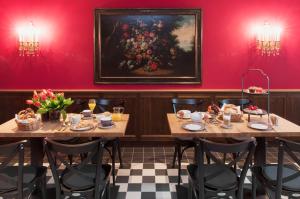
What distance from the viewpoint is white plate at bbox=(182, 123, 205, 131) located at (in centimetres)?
293

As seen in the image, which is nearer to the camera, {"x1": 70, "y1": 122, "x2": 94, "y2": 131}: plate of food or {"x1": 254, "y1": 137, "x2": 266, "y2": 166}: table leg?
{"x1": 70, "y1": 122, "x2": 94, "y2": 131}: plate of food

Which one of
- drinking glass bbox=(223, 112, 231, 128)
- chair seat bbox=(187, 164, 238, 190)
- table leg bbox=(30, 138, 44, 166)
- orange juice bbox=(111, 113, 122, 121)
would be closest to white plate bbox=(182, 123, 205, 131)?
drinking glass bbox=(223, 112, 231, 128)

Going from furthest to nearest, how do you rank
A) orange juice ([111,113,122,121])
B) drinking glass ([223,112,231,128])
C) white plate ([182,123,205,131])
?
orange juice ([111,113,122,121]) → drinking glass ([223,112,231,128]) → white plate ([182,123,205,131])

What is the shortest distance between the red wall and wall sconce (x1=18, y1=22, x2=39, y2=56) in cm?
10

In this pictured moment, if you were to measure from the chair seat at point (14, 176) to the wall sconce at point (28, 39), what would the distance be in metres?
2.71

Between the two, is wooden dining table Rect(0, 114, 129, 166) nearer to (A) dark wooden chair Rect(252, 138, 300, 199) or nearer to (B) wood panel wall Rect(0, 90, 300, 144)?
(A) dark wooden chair Rect(252, 138, 300, 199)

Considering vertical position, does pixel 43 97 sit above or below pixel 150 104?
above

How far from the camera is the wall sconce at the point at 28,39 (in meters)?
5.00

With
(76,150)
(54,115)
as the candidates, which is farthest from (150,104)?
(76,150)

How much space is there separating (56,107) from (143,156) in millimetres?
1841

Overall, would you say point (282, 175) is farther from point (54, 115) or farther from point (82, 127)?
point (54, 115)

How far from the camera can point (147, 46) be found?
5035 mm

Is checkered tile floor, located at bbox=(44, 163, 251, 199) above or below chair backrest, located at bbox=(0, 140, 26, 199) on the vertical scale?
below

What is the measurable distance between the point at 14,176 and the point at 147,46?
302cm
